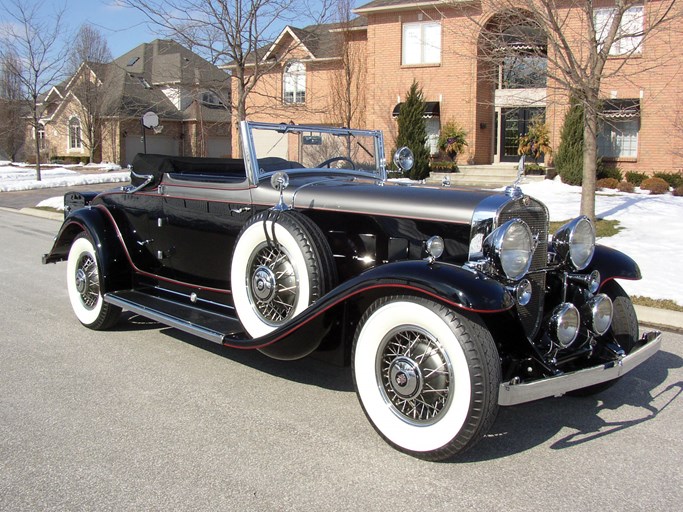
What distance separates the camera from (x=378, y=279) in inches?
127

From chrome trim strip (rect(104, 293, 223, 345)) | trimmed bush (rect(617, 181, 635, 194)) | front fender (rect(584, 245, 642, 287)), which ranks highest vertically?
trimmed bush (rect(617, 181, 635, 194))

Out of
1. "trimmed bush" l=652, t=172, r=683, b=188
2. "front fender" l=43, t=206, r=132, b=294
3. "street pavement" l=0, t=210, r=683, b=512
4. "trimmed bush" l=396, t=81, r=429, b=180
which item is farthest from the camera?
"trimmed bush" l=396, t=81, r=429, b=180

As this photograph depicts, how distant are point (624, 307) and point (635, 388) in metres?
0.57

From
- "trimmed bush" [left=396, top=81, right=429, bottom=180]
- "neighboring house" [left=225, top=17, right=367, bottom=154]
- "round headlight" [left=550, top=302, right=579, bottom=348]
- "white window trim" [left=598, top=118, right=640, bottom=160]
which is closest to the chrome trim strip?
"round headlight" [left=550, top=302, right=579, bottom=348]

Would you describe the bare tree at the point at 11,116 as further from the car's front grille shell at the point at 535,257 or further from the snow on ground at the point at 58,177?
the car's front grille shell at the point at 535,257

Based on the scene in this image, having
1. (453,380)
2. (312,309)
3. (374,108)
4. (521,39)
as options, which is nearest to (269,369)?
(312,309)

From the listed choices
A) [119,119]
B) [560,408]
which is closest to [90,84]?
[119,119]

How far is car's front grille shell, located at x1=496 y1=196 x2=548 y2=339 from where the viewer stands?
3.58m

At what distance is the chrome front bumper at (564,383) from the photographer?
9.53 ft

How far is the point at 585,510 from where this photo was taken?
2656 millimetres

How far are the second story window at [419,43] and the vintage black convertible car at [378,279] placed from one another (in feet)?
56.4

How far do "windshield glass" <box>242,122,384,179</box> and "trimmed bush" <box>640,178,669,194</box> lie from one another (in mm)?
13099

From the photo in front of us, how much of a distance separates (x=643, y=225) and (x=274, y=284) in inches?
355

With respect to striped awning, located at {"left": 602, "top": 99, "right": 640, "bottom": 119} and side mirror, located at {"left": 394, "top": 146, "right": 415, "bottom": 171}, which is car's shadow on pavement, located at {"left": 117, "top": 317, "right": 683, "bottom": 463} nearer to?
side mirror, located at {"left": 394, "top": 146, "right": 415, "bottom": 171}
